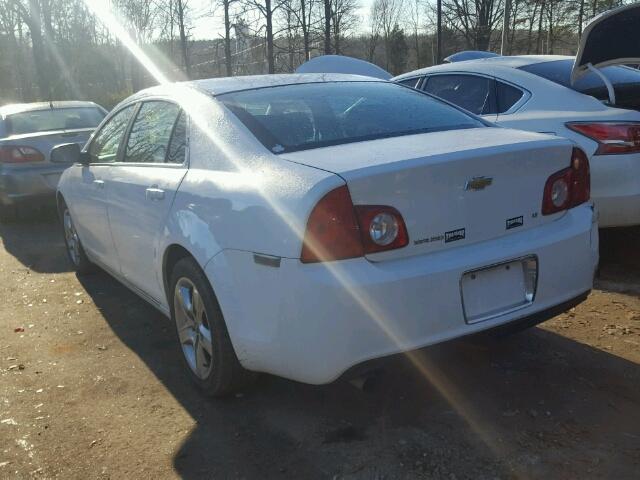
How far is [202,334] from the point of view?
3088 millimetres

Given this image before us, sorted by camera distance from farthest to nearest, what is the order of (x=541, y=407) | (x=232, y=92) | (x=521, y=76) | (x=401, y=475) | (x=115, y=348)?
(x=521, y=76)
(x=115, y=348)
(x=232, y=92)
(x=541, y=407)
(x=401, y=475)

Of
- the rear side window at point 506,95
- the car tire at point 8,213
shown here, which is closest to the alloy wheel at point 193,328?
the rear side window at point 506,95

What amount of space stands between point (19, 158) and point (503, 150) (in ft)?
21.4

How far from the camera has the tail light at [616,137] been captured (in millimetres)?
4195

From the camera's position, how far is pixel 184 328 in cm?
331

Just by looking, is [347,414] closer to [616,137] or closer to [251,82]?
[251,82]

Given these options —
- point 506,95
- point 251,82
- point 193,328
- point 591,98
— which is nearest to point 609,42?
point 591,98

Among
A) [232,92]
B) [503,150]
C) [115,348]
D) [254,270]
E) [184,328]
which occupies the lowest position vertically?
[115,348]

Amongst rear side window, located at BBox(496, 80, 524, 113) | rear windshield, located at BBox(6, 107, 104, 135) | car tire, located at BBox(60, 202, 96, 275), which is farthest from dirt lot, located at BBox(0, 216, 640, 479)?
rear windshield, located at BBox(6, 107, 104, 135)

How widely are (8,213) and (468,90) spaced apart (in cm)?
597

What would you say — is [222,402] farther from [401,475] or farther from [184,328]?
[401,475]

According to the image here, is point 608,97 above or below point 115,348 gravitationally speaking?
above

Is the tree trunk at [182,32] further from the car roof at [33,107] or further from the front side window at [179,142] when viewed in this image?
the front side window at [179,142]

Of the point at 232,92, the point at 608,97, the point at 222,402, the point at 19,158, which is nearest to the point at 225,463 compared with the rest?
the point at 222,402
